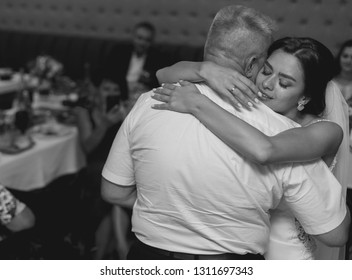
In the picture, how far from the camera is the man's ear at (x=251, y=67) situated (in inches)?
40.7

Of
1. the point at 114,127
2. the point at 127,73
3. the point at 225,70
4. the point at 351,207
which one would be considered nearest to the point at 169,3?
the point at 127,73

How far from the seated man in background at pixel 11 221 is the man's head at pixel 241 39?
100 cm

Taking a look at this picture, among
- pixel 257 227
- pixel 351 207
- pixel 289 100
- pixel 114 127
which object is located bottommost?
pixel 114 127

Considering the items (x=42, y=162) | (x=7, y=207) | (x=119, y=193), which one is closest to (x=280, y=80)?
(x=119, y=193)

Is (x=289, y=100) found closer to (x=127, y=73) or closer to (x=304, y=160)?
(x=304, y=160)

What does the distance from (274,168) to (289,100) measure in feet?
0.75

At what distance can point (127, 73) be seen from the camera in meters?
4.03

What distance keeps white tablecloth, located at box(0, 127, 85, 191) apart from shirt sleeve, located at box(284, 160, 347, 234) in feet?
4.93

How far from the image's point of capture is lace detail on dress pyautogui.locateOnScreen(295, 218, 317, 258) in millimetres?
1225

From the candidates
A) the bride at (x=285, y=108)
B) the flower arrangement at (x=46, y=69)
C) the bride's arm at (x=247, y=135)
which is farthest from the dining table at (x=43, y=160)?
the bride's arm at (x=247, y=135)

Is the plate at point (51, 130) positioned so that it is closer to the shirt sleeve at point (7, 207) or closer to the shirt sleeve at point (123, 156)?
the shirt sleeve at point (7, 207)

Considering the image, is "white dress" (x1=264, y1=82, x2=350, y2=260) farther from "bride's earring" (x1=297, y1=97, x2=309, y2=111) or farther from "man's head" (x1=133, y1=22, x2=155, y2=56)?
"man's head" (x1=133, y1=22, x2=155, y2=56)

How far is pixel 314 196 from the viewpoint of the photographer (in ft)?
3.42

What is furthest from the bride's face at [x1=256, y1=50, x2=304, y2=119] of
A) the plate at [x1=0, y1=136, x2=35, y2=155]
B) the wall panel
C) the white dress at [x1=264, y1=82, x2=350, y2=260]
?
the wall panel
